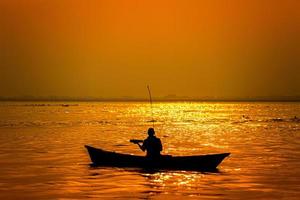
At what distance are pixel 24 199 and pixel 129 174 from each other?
696 centimetres

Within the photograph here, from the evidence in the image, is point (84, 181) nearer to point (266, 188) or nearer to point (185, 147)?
point (266, 188)

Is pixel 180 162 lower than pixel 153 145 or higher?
Answer: lower

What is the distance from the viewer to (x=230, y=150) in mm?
40156

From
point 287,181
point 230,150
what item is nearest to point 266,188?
point 287,181

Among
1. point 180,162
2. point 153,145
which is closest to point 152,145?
point 153,145

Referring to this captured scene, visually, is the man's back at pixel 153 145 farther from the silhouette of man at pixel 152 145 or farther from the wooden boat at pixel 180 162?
the wooden boat at pixel 180 162

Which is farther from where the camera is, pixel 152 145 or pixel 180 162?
pixel 180 162

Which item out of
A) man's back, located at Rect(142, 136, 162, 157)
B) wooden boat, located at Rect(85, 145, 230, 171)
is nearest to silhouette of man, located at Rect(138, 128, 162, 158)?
man's back, located at Rect(142, 136, 162, 157)

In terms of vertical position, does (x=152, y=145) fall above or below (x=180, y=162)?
above

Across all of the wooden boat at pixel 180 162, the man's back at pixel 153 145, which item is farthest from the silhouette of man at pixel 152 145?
the wooden boat at pixel 180 162

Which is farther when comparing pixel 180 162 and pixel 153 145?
pixel 180 162

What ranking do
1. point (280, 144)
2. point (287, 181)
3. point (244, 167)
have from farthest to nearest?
point (280, 144) → point (244, 167) → point (287, 181)

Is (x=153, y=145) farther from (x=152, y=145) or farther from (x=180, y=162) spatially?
(x=180, y=162)

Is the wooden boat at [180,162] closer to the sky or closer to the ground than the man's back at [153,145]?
closer to the ground
